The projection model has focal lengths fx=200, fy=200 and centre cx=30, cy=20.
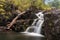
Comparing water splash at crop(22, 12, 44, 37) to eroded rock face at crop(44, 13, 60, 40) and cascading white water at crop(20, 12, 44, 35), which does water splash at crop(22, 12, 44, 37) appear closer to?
cascading white water at crop(20, 12, 44, 35)

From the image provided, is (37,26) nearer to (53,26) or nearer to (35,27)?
(35,27)

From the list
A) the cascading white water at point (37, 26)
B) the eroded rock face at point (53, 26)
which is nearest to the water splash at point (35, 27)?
the cascading white water at point (37, 26)

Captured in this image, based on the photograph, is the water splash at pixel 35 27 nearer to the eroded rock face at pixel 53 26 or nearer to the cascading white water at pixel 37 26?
the cascading white water at pixel 37 26

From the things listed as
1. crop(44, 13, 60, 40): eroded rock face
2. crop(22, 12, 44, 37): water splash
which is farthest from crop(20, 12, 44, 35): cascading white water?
crop(44, 13, 60, 40): eroded rock face

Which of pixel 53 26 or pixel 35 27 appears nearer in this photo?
pixel 53 26

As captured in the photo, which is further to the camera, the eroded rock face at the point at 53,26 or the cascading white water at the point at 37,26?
the cascading white water at the point at 37,26

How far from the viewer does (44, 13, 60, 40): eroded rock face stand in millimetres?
9023

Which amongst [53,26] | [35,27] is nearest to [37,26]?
[35,27]

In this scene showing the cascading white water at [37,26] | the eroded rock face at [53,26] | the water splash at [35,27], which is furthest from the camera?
the cascading white water at [37,26]

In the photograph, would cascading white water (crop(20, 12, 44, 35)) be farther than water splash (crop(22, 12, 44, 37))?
Yes

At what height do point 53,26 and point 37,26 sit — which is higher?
point 37,26

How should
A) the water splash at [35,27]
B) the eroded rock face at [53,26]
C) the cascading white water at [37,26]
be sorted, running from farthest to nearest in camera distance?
the cascading white water at [37,26]
the water splash at [35,27]
the eroded rock face at [53,26]

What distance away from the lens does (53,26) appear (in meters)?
9.14

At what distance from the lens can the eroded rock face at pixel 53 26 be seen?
29.6ft
